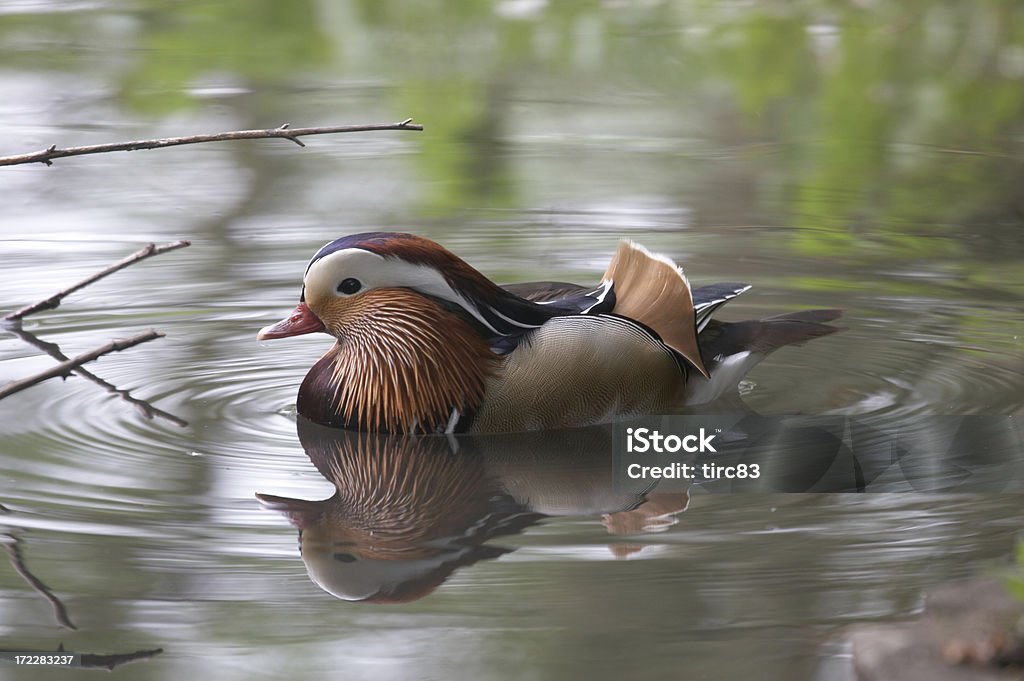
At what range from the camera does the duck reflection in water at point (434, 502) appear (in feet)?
11.4

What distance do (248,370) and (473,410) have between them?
0.99m

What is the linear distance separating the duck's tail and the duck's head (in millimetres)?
601

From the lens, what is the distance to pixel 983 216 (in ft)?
22.9

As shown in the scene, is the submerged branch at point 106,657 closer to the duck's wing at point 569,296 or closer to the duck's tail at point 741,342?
the duck's wing at point 569,296

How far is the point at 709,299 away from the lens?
464cm

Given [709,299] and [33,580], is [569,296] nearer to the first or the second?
[709,299]

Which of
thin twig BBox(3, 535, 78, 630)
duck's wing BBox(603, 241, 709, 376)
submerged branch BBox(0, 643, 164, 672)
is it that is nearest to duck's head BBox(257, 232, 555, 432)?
duck's wing BBox(603, 241, 709, 376)

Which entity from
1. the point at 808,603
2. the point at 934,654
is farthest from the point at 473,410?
the point at 934,654

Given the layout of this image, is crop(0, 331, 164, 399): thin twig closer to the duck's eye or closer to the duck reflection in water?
the duck reflection in water

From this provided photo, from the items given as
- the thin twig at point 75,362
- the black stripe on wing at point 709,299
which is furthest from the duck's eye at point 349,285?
the thin twig at point 75,362

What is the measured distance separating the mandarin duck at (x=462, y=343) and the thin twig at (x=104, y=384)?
16.0 inches

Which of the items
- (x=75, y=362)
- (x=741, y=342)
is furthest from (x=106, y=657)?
(x=741, y=342)

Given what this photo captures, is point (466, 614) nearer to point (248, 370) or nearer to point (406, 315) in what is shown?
point (406, 315)

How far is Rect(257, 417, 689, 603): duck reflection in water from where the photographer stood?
3477mm
